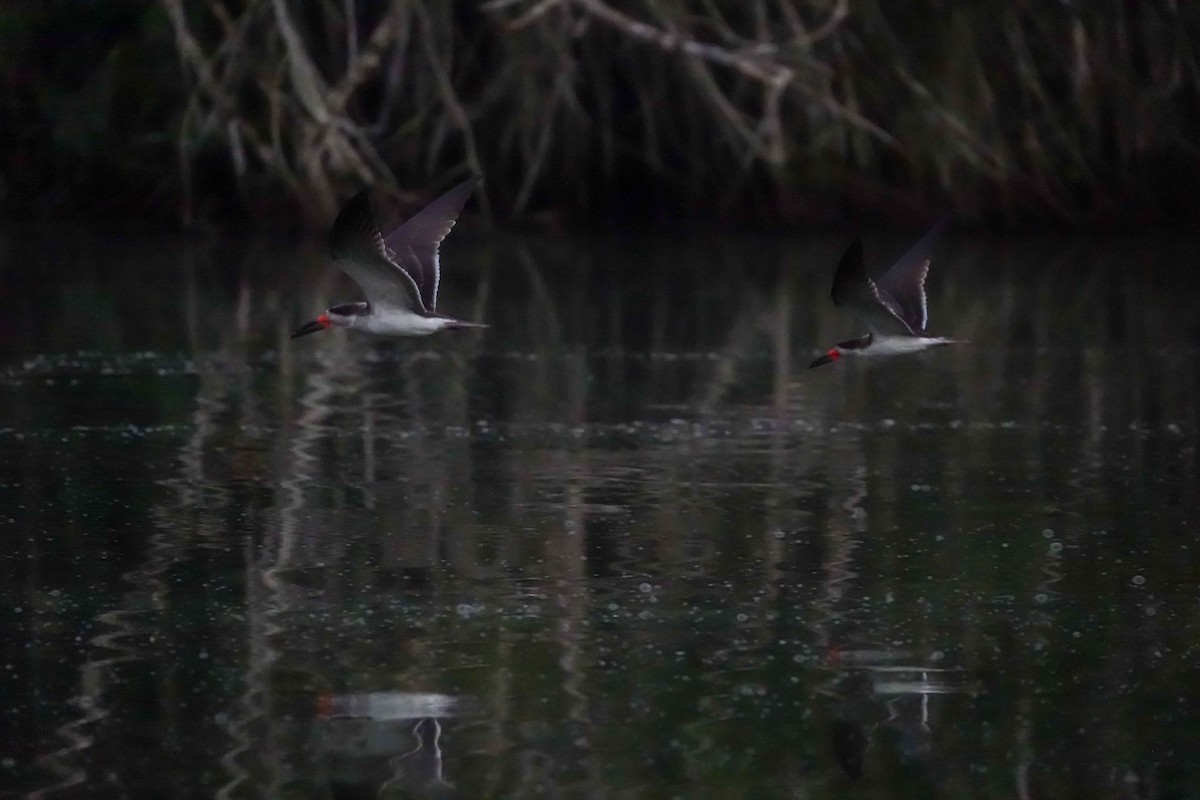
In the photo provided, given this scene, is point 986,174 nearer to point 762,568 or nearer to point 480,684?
point 762,568

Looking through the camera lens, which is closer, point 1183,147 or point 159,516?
point 159,516

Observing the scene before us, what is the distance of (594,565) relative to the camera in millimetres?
6770

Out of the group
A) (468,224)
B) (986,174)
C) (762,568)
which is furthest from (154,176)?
(762,568)

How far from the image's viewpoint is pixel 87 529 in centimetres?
722

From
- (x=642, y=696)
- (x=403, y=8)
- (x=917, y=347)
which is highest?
(x=403, y=8)

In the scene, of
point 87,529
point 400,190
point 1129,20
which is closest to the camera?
point 87,529

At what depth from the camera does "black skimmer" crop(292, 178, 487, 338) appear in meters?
8.23

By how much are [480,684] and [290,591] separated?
103cm

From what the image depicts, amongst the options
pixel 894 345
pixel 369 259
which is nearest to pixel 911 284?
pixel 894 345

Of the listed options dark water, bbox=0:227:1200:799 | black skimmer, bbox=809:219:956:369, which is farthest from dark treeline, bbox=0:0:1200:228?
black skimmer, bbox=809:219:956:369

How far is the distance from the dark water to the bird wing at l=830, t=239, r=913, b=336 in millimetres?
Result: 464

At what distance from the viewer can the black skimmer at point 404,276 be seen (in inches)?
324

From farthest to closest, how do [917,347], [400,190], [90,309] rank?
[400,190] < [90,309] < [917,347]

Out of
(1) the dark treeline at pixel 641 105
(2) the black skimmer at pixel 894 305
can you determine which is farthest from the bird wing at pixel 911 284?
(1) the dark treeline at pixel 641 105
